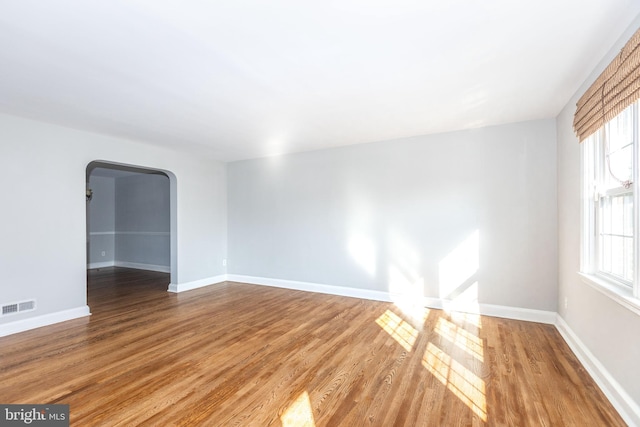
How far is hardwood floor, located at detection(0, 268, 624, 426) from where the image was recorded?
188 cm

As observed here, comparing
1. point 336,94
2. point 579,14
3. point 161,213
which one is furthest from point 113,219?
point 579,14

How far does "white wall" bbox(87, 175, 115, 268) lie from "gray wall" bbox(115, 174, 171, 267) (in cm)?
14

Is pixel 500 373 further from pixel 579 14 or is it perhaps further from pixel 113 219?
pixel 113 219

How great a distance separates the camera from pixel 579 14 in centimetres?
167

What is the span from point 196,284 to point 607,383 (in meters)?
5.40

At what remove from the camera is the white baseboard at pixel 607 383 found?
1752 millimetres

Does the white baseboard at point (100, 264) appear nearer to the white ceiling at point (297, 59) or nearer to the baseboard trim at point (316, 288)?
the baseboard trim at point (316, 288)

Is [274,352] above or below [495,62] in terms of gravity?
below

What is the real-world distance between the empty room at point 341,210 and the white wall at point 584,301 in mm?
34

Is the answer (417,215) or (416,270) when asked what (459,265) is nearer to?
(416,270)

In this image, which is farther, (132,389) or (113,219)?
(113,219)

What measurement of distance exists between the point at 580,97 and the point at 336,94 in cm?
218

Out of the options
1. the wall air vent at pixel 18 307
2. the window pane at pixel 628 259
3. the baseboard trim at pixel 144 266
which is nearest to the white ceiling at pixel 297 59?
the window pane at pixel 628 259

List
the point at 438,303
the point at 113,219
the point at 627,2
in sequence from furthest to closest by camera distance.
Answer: the point at 113,219
the point at 438,303
the point at 627,2
